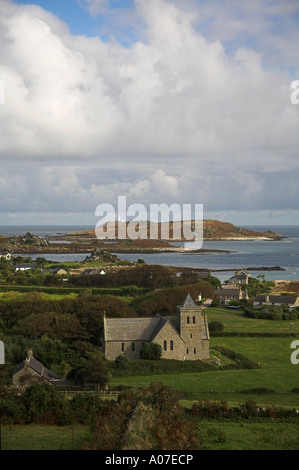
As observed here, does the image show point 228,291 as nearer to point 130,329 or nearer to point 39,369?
point 130,329

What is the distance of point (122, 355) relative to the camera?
3647cm

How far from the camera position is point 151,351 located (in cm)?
3709

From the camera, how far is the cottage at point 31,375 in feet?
98.3

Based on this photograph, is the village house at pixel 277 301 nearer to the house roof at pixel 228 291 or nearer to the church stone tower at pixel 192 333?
the house roof at pixel 228 291

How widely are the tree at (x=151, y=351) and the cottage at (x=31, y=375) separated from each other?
7316 mm

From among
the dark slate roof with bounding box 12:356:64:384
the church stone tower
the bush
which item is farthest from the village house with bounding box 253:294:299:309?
the bush

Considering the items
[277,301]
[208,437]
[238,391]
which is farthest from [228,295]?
[208,437]

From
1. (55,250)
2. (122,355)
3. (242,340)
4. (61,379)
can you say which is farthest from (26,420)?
(55,250)

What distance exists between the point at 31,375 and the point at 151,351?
32.7 feet

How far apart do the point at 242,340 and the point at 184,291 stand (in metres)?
15.8

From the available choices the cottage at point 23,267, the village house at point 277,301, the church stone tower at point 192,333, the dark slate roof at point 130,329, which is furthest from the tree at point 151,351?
the cottage at point 23,267

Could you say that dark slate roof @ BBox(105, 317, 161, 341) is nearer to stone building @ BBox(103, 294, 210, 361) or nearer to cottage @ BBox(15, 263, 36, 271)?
stone building @ BBox(103, 294, 210, 361)

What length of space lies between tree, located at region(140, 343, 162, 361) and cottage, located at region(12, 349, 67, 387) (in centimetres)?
732
